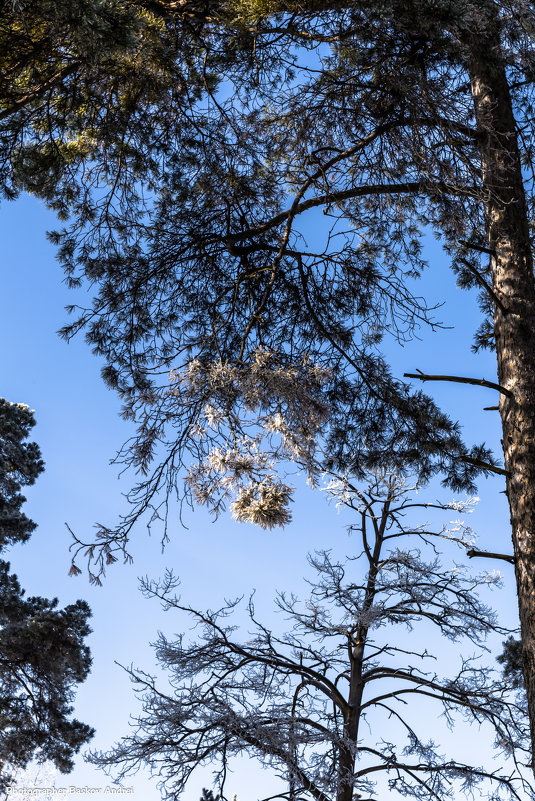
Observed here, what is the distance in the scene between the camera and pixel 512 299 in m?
4.70

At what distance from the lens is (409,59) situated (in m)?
5.48

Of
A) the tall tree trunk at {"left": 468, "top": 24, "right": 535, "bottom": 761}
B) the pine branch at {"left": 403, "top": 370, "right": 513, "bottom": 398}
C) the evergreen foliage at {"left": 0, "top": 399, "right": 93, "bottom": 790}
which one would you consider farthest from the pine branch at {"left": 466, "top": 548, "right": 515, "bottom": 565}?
the evergreen foliage at {"left": 0, "top": 399, "right": 93, "bottom": 790}

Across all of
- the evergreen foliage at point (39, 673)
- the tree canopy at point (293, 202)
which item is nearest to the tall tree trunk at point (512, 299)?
the tree canopy at point (293, 202)

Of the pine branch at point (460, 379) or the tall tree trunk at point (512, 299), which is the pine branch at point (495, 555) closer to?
the tall tree trunk at point (512, 299)

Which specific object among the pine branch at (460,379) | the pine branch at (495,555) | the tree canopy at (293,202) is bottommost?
the pine branch at (495,555)

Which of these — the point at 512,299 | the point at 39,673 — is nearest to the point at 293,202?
the point at 512,299

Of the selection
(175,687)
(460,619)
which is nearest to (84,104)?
(175,687)

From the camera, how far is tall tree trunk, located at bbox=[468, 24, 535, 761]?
3.97m

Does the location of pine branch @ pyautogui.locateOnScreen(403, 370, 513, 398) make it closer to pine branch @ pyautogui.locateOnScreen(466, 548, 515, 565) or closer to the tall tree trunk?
the tall tree trunk

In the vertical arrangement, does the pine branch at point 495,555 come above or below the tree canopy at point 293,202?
below

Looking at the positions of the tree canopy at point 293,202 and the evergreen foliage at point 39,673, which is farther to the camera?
the evergreen foliage at point 39,673

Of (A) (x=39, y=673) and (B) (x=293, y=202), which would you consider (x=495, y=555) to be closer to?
(B) (x=293, y=202)

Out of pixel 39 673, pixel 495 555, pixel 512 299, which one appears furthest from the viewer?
pixel 39 673

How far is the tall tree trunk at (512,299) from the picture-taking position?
3.97 metres
